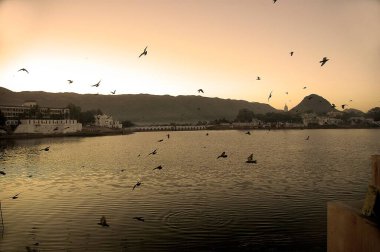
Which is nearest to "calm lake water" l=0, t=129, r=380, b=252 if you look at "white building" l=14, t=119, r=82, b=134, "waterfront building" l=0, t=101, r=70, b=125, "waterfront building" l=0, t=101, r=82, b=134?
"white building" l=14, t=119, r=82, b=134

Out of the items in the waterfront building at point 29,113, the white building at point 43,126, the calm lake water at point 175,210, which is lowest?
the calm lake water at point 175,210

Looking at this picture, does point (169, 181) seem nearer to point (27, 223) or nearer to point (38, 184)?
point (38, 184)

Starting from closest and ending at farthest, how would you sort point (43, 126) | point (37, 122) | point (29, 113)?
1. point (37, 122)
2. point (43, 126)
3. point (29, 113)

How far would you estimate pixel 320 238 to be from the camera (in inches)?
607

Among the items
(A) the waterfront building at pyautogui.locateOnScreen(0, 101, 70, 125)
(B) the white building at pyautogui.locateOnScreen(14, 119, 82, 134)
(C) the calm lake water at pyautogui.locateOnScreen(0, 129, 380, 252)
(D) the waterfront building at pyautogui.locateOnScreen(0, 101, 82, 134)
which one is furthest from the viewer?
(A) the waterfront building at pyautogui.locateOnScreen(0, 101, 70, 125)

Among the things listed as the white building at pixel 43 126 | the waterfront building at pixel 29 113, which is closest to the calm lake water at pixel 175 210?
the white building at pixel 43 126

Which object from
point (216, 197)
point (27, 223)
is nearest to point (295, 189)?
point (216, 197)

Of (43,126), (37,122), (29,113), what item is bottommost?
(43,126)

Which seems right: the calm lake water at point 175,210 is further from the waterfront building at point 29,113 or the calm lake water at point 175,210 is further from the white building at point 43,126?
A: the waterfront building at point 29,113

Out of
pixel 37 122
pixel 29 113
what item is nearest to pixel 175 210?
pixel 37 122

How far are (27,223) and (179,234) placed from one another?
8.01m

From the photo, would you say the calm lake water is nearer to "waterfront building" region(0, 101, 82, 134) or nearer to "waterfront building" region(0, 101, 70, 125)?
"waterfront building" region(0, 101, 82, 134)

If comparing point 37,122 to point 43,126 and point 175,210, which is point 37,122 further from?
point 175,210

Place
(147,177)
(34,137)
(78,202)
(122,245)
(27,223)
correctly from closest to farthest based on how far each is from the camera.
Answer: (122,245) < (27,223) < (78,202) < (147,177) < (34,137)
